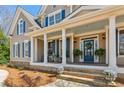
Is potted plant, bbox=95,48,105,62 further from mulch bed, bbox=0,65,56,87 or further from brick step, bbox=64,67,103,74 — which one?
mulch bed, bbox=0,65,56,87

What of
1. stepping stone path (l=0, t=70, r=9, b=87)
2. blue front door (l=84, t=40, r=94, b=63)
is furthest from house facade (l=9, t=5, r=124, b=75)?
stepping stone path (l=0, t=70, r=9, b=87)

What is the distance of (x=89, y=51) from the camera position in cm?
830

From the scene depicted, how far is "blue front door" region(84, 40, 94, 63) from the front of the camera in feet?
27.2

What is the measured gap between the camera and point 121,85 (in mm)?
5625

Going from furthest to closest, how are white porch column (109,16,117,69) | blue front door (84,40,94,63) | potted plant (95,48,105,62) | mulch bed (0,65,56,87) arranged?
1. blue front door (84,40,94,63)
2. potted plant (95,48,105,62)
3. mulch bed (0,65,56,87)
4. white porch column (109,16,117,69)

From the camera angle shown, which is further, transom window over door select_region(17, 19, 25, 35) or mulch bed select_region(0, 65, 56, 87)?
transom window over door select_region(17, 19, 25, 35)

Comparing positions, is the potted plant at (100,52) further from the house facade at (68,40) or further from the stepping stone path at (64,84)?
the stepping stone path at (64,84)

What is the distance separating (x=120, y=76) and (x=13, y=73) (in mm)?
3407

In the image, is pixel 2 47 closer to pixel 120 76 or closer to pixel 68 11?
pixel 68 11

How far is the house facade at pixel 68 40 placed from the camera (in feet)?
23.9

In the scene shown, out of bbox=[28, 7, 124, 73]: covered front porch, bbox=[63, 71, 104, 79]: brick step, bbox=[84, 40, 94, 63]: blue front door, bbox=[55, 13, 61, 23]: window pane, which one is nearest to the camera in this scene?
bbox=[63, 71, 104, 79]: brick step
